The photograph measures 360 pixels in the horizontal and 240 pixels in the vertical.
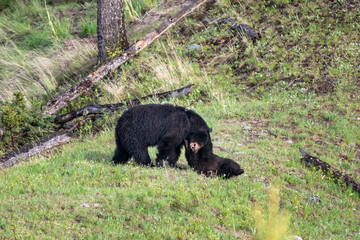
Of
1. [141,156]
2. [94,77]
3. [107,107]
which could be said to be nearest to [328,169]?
[141,156]

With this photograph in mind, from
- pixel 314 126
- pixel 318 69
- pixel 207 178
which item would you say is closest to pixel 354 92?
pixel 318 69

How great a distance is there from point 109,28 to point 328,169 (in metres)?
8.56

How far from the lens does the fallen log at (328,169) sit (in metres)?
7.36

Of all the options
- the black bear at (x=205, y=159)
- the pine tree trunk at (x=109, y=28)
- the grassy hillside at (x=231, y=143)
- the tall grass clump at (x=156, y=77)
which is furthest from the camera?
the pine tree trunk at (x=109, y=28)

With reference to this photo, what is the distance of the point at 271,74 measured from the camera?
42.1 ft

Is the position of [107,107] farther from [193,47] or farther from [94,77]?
[193,47]

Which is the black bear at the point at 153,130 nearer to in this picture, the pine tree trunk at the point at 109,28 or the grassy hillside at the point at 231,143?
the grassy hillside at the point at 231,143

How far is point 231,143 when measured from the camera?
29.0 ft

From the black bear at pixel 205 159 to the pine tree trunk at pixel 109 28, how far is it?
6.83 m

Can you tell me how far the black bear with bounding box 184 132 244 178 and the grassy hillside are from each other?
33cm

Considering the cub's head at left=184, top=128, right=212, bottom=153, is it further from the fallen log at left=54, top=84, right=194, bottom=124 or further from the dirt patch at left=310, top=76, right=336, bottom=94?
the dirt patch at left=310, top=76, right=336, bottom=94

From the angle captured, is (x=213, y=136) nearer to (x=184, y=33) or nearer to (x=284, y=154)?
(x=284, y=154)

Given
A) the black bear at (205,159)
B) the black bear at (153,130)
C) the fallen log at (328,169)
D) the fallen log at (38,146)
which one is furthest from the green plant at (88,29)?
the fallen log at (328,169)

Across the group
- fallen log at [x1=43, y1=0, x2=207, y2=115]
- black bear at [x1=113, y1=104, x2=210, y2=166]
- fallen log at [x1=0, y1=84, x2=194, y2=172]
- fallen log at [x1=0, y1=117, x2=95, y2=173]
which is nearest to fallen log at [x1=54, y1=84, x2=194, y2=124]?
fallen log at [x1=0, y1=84, x2=194, y2=172]
